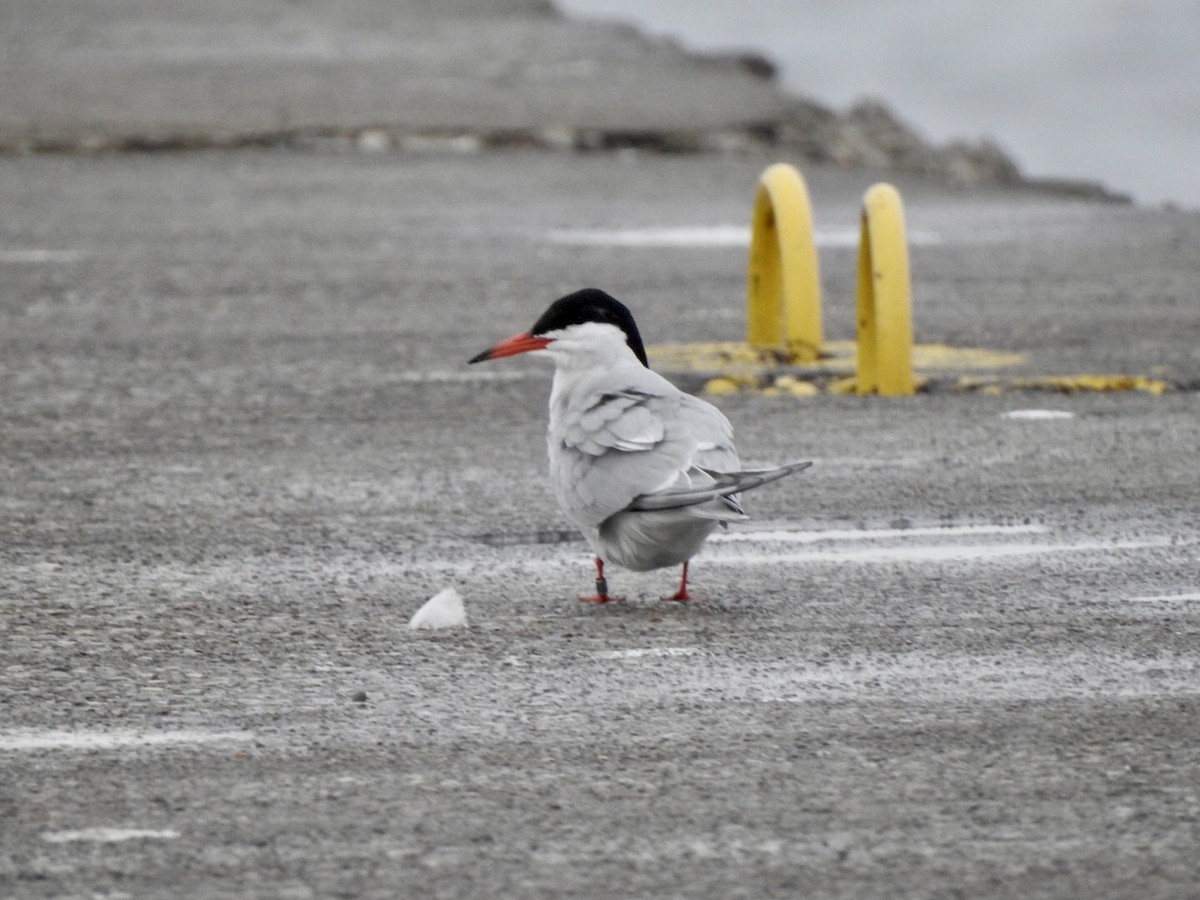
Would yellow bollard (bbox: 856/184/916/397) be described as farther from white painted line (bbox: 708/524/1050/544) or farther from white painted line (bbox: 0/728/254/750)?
white painted line (bbox: 0/728/254/750)

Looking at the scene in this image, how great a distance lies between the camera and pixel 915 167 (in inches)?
→ 806

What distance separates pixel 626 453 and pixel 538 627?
50cm

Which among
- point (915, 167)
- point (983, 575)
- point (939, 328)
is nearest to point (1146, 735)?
point (983, 575)

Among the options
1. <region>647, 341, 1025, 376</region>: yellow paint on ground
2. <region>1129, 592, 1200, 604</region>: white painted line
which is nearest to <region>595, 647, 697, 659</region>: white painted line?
<region>1129, 592, 1200, 604</region>: white painted line

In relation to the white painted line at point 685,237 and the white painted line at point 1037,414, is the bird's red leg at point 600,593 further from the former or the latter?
the white painted line at point 685,237

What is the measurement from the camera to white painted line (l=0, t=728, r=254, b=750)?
491 cm

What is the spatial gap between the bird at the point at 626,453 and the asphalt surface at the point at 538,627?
234 millimetres

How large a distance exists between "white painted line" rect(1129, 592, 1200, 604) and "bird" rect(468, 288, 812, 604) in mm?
1105

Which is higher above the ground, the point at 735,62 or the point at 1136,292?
the point at 735,62

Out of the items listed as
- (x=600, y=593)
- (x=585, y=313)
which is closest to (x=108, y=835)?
(x=600, y=593)

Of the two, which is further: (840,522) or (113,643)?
(840,522)

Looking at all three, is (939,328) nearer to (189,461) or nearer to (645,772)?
(189,461)

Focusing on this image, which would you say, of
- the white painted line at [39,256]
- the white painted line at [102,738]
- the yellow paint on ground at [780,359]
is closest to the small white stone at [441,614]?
the white painted line at [102,738]

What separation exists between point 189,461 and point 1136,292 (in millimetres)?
6205
